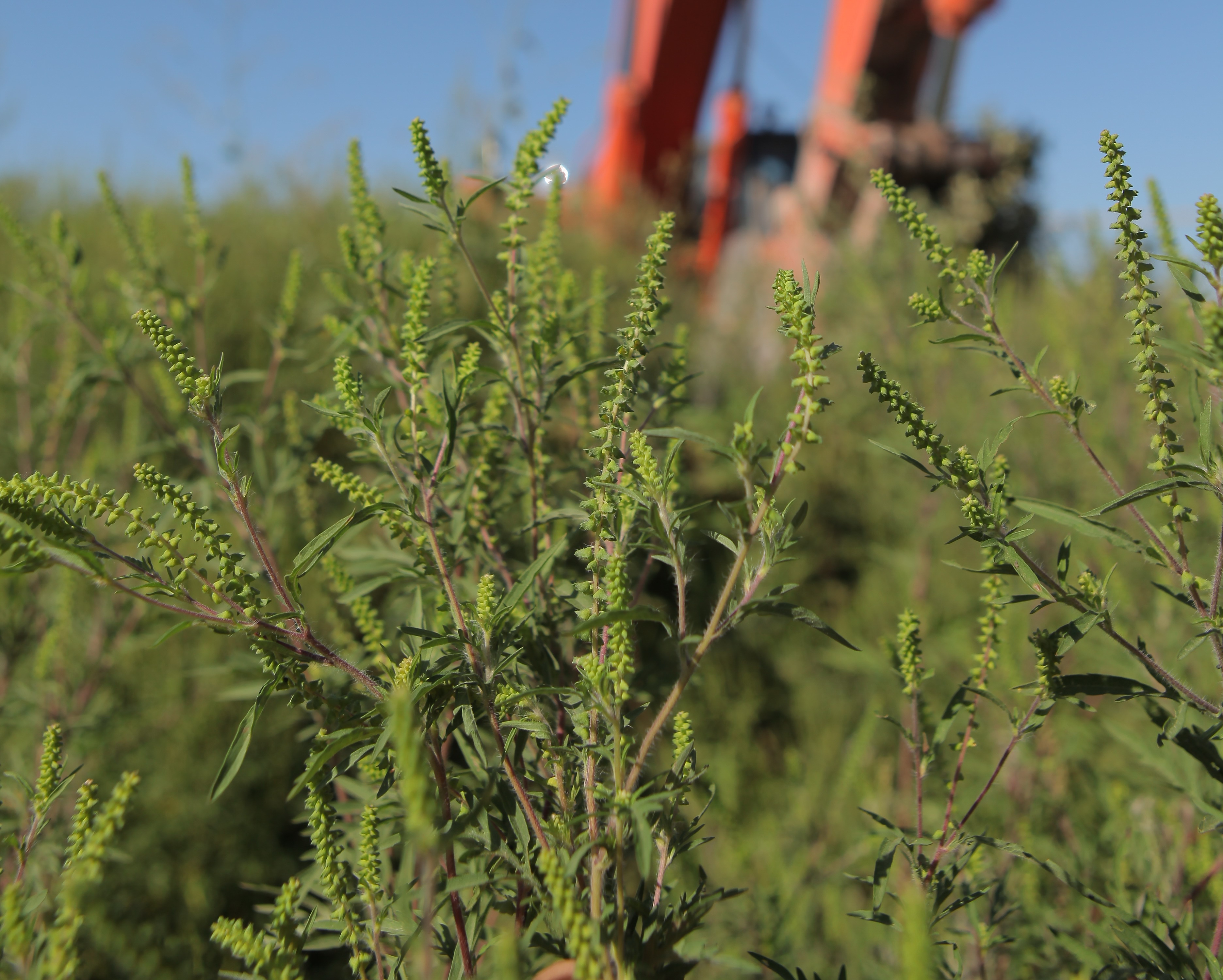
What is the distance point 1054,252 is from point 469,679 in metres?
3.56

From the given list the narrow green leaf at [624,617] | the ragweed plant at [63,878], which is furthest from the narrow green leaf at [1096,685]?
the ragweed plant at [63,878]

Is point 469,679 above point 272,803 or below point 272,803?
above

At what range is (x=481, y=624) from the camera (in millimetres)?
1005

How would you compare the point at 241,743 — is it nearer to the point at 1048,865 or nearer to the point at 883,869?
the point at 883,869

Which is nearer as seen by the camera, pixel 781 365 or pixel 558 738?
pixel 558 738

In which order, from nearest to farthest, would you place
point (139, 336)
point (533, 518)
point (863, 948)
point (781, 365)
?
point (533, 518) < point (863, 948) < point (139, 336) < point (781, 365)

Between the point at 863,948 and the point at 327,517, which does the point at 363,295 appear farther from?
the point at 863,948

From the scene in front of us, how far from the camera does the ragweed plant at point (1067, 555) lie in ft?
3.06

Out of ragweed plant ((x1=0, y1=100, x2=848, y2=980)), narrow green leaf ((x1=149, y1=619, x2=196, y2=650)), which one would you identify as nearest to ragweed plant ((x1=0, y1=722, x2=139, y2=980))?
ragweed plant ((x1=0, y1=100, x2=848, y2=980))

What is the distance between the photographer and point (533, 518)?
4.35 feet

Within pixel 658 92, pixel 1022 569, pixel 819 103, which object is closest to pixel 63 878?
pixel 1022 569

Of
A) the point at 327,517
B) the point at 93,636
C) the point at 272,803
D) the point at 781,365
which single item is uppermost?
the point at 781,365

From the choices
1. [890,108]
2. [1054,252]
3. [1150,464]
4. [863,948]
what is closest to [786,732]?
[863,948]

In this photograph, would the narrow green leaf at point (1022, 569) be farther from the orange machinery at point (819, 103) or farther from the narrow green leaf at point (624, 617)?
the orange machinery at point (819, 103)
